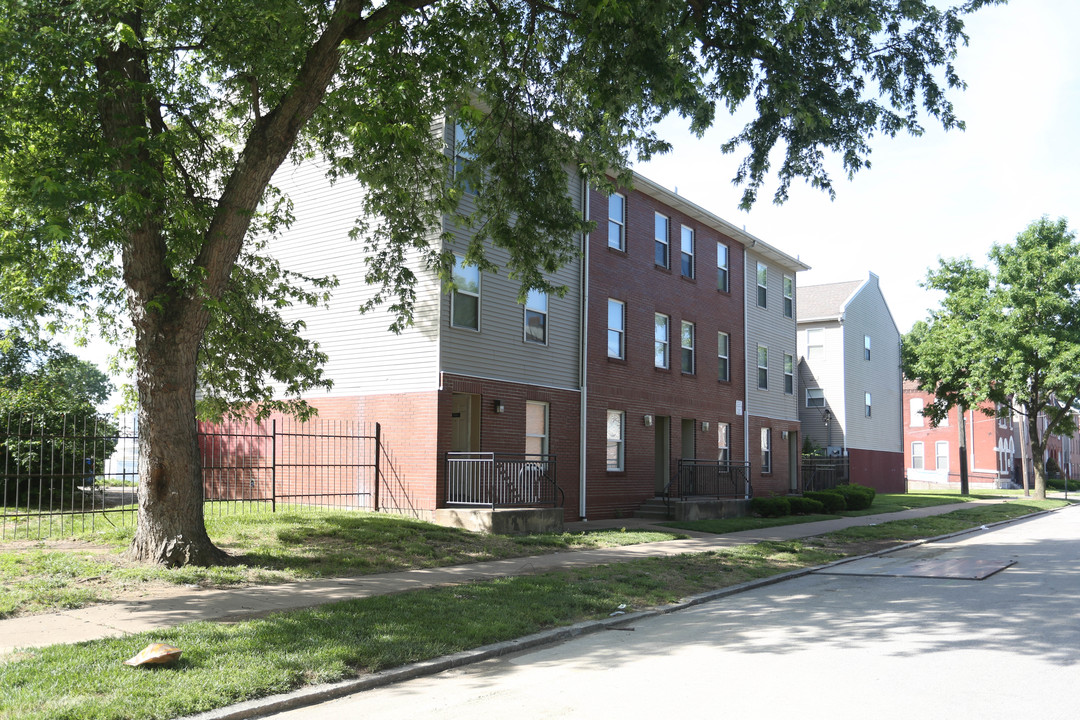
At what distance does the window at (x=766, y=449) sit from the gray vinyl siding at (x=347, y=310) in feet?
53.4

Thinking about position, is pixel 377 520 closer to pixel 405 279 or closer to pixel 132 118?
pixel 405 279

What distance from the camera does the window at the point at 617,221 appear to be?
73.3 ft

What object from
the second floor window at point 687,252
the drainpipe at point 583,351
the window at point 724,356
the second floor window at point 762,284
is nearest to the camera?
the drainpipe at point 583,351

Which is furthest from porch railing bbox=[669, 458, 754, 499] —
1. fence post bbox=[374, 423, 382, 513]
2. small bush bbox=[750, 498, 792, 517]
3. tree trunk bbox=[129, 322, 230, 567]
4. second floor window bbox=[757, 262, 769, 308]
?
tree trunk bbox=[129, 322, 230, 567]

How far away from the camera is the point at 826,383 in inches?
1577

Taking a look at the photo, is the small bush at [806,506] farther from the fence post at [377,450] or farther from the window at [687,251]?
Answer: the fence post at [377,450]

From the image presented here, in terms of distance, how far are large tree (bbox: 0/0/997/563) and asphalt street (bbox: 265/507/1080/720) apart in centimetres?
555

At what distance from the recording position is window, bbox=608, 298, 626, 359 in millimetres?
22219

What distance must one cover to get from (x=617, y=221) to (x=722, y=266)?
6702mm

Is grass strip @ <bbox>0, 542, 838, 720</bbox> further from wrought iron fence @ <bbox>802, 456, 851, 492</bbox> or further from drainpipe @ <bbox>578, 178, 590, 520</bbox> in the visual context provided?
wrought iron fence @ <bbox>802, 456, 851, 492</bbox>

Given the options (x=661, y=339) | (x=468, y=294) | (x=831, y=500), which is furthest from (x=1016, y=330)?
(x=468, y=294)

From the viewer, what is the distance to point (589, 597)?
1005 centimetres

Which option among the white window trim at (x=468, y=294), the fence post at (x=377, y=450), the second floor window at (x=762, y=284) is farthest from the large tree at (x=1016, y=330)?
the fence post at (x=377, y=450)

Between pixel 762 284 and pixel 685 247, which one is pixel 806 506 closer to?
pixel 762 284
